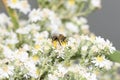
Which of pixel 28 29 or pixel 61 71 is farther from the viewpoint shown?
pixel 28 29

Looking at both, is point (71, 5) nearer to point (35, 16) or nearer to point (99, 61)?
point (35, 16)

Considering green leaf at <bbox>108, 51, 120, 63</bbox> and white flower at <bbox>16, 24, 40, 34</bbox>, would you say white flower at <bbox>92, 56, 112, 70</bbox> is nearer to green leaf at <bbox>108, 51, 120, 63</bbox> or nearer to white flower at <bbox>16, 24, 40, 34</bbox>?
green leaf at <bbox>108, 51, 120, 63</bbox>

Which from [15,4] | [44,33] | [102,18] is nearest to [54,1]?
[15,4]

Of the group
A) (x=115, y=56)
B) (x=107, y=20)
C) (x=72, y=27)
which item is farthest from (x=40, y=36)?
(x=107, y=20)

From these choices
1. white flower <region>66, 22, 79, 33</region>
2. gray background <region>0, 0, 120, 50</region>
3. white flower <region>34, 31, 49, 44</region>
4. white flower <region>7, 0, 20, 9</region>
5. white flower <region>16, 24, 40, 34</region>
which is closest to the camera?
white flower <region>34, 31, 49, 44</region>

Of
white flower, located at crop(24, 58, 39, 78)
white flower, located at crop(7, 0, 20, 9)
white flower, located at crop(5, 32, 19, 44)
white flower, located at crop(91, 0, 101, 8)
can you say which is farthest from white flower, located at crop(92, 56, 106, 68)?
white flower, located at crop(91, 0, 101, 8)

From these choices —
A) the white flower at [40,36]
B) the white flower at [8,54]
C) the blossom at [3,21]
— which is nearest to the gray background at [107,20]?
the blossom at [3,21]

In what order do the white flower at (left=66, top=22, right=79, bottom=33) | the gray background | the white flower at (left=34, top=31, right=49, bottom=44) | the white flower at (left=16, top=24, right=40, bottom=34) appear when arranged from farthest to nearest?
the gray background, the white flower at (left=66, top=22, right=79, bottom=33), the white flower at (left=16, top=24, right=40, bottom=34), the white flower at (left=34, top=31, right=49, bottom=44)

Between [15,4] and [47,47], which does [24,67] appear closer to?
[47,47]
